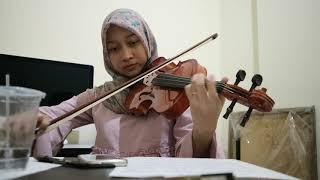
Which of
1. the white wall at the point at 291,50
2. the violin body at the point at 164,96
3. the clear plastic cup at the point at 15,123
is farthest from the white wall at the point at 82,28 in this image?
the clear plastic cup at the point at 15,123

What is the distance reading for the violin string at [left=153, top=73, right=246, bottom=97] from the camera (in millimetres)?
840

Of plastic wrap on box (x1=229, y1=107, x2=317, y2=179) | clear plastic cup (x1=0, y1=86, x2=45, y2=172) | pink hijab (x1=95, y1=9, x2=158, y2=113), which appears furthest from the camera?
plastic wrap on box (x1=229, y1=107, x2=317, y2=179)

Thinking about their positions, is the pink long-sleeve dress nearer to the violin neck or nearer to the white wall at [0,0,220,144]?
the violin neck

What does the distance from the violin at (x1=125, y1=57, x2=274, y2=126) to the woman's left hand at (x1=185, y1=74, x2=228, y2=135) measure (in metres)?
0.06

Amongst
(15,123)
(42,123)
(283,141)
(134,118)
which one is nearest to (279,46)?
(283,141)

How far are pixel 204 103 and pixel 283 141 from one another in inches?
40.2

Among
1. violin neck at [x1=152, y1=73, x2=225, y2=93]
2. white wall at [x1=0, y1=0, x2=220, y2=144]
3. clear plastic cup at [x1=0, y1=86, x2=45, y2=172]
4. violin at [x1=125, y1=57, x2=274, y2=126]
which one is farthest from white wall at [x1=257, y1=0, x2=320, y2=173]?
clear plastic cup at [x1=0, y1=86, x2=45, y2=172]

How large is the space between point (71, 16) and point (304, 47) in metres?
1.20

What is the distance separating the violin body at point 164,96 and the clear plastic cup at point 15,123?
0.47m

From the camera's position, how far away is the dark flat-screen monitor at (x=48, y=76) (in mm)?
1364

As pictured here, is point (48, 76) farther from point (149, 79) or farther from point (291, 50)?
point (291, 50)

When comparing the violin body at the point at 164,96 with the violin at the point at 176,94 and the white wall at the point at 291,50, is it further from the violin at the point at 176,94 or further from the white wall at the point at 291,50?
the white wall at the point at 291,50

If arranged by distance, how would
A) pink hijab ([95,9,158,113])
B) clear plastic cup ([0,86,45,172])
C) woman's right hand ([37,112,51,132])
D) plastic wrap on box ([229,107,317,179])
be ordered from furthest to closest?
plastic wrap on box ([229,107,317,179]) → pink hijab ([95,9,158,113]) → woman's right hand ([37,112,51,132]) → clear plastic cup ([0,86,45,172])

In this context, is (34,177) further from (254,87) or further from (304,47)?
(304,47)
